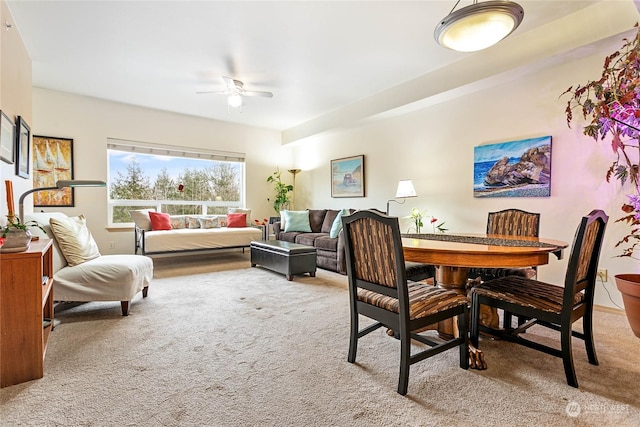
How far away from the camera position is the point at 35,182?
4402 mm

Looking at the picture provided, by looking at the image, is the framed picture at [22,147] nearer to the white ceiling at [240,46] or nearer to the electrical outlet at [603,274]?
the white ceiling at [240,46]

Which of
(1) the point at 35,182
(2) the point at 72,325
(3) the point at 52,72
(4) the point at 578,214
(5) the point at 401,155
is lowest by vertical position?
(2) the point at 72,325

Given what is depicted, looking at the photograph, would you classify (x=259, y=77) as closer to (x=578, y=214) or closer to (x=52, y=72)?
(x=52, y=72)

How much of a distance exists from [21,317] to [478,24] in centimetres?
304

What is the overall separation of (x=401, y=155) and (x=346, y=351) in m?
3.49

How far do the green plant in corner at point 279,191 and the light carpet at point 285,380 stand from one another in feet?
13.8

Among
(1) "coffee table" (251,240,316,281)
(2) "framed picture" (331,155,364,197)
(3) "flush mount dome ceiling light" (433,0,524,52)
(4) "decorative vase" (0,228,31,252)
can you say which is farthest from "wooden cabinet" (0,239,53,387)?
(2) "framed picture" (331,155,364,197)

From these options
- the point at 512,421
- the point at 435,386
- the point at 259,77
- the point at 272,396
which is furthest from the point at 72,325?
the point at 259,77

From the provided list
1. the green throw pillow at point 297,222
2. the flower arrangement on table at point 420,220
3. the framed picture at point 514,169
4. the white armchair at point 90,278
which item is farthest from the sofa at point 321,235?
the white armchair at point 90,278

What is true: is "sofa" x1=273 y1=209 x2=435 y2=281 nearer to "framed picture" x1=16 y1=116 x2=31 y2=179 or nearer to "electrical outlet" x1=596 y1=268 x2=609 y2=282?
"electrical outlet" x1=596 y1=268 x2=609 y2=282

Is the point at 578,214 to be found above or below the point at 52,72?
below

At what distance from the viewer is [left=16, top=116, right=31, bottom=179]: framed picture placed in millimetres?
2815

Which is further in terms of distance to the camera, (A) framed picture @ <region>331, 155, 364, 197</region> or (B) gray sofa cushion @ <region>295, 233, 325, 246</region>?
(A) framed picture @ <region>331, 155, 364, 197</region>
